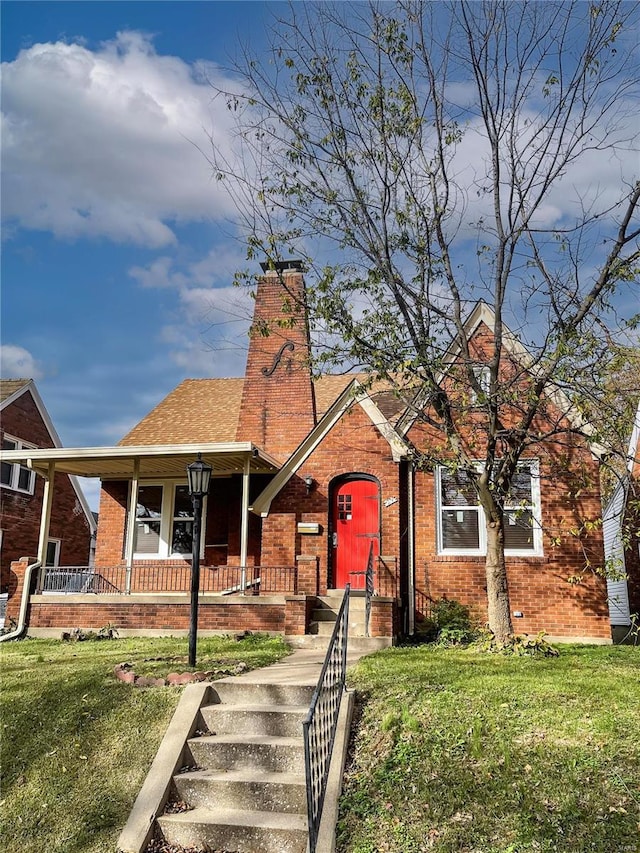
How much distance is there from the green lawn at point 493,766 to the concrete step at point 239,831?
0.45m

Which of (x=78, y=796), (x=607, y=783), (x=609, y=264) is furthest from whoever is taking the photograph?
(x=609, y=264)

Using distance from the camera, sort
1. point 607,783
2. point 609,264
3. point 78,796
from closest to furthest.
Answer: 1. point 607,783
2. point 78,796
3. point 609,264

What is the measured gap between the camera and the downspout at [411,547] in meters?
12.8

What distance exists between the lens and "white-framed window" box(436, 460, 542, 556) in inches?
502

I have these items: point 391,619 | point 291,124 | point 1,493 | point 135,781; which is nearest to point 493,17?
point 291,124

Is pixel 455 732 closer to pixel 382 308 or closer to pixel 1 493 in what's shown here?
pixel 382 308

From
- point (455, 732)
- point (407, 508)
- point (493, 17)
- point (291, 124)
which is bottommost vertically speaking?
point (455, 732)

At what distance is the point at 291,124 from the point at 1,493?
14.7 m

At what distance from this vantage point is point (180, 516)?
17.3 metres

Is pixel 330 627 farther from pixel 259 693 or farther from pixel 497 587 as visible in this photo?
pixel 259 693

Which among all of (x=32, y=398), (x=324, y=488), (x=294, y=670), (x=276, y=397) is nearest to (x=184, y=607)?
(x=324, y=488)

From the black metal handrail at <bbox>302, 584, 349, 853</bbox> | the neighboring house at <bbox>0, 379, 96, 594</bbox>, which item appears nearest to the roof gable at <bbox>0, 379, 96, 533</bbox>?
the neighboring house at <bbox>0, 379, 96, 594</bbox>

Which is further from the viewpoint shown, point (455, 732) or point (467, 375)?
point (467, 375)

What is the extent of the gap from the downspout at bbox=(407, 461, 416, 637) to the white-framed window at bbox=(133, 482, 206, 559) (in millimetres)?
6185
